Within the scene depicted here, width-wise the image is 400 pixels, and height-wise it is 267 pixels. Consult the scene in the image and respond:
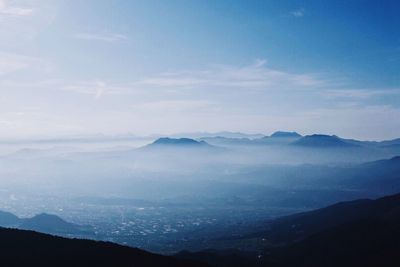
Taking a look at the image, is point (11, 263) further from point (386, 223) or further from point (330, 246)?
point (386, 223)

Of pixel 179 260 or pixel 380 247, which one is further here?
pixel 380 247

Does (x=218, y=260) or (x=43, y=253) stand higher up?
(x=43, y=253)

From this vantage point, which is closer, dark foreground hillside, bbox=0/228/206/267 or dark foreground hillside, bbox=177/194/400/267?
dark foreground hillside, bbox=0/228/206/267

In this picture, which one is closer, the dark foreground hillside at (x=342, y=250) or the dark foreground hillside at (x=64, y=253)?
the dark foreground hillside at (x=64, y=253)

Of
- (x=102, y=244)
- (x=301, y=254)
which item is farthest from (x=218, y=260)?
(x=102, y=244)

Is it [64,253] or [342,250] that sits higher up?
[64,253]

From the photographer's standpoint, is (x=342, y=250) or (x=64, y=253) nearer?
(x=64, y=253)

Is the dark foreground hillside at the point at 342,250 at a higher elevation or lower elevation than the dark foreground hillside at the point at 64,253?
lower

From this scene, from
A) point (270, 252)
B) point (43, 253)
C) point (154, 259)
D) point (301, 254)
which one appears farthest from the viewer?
point (270, 252)
